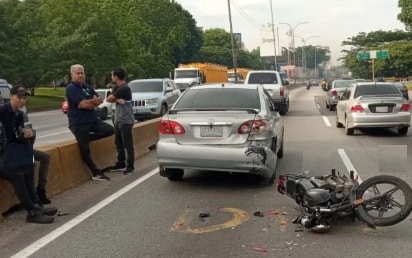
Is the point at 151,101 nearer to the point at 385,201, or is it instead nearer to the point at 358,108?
the point at 358,108

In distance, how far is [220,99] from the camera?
353 inches

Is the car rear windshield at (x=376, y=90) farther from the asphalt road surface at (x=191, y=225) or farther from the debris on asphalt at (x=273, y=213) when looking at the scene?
the debris on asphalt at (x=273, y=213)

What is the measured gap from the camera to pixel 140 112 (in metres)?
21.0

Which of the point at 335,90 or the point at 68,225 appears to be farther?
the point at 335,90

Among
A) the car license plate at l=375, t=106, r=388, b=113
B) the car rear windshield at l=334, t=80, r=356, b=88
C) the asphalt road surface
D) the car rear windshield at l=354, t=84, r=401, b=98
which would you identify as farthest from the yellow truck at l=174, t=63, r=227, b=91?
the asphalt road surface

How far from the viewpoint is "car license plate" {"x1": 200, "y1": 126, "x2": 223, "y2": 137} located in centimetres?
812

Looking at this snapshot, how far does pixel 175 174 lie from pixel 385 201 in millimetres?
3857

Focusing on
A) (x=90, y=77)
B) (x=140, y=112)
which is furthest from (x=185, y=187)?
(x=90, y=77)

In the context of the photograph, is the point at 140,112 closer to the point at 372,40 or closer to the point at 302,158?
the point at 302,158

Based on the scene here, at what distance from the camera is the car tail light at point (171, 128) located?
831cm

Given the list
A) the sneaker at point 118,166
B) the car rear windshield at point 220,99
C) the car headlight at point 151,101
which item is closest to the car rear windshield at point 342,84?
the car headlight at point 151,101

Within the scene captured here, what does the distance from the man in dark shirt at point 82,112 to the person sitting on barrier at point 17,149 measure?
6.81ft

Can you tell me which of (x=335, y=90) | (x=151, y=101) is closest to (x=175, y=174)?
(x=151, y=101)

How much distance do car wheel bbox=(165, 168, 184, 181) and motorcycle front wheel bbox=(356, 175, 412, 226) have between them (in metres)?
3.51
